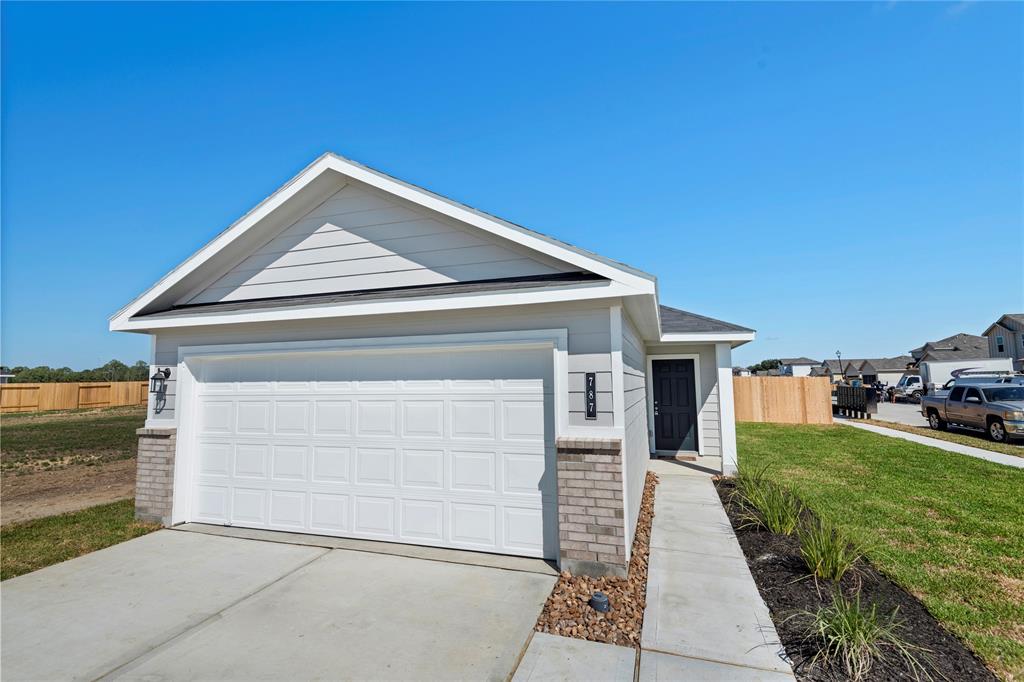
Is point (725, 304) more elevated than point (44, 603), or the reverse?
point (725, 304)

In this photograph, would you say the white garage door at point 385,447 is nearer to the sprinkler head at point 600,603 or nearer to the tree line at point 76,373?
the sprinkler head at point 600,603

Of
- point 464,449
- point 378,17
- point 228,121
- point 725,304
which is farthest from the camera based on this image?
point 725,304

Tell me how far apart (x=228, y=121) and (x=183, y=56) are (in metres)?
1.23

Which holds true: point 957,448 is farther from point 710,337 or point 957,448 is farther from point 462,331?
point 462,331

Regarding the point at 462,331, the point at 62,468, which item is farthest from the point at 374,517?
the point at 62,468

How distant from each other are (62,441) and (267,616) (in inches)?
729

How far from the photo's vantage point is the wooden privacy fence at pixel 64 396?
1177 inches

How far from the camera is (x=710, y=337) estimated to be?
9.98m

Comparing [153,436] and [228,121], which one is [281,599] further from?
[228,121]

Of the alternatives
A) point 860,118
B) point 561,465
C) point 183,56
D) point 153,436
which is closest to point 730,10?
point 860,118

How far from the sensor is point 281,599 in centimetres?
421

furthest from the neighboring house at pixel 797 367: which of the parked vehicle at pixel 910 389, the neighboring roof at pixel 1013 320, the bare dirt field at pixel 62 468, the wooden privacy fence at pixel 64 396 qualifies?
the wooden privacy fence at pixel 64 396

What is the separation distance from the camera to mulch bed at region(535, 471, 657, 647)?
3600 mm

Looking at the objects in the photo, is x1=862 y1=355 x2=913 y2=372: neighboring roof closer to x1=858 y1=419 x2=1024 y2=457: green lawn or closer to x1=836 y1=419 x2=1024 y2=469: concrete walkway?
x1=858 y1=419 x2=1024 y2=457: green lawn
